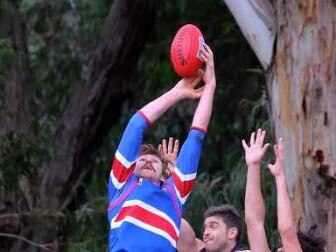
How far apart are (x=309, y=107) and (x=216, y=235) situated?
1515 mm

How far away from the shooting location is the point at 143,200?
5816 millimetres

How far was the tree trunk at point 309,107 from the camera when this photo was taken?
23.8 ft

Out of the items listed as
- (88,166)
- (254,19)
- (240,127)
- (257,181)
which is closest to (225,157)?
(240,127)

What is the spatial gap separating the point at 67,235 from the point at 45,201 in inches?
17.5

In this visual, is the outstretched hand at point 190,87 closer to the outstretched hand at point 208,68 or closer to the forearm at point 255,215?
the outstretched hand at point 208,68

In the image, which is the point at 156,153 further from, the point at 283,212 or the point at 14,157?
the point at 14,157

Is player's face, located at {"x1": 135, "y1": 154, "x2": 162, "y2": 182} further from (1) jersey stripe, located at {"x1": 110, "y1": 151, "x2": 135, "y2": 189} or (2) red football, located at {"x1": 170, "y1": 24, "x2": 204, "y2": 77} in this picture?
(2) red football, located at {"x1": 170, "y1": 24, "x2": 204, "y2": 77}

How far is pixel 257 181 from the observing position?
A: 236 inches

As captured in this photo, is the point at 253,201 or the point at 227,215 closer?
the point at 253,201

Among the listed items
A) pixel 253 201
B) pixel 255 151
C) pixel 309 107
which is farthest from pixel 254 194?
pixel 309 107

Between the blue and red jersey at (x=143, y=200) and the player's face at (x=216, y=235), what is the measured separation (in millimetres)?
347

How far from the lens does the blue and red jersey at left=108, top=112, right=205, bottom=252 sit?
227 inches

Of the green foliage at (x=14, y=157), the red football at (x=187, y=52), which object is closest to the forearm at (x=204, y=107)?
the red football at (x=187, y=52)

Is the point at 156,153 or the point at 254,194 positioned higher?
the point at 156,153
